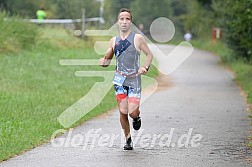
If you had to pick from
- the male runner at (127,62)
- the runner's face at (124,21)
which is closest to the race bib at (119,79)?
the male runner at (127,62)

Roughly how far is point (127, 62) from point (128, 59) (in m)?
0.05

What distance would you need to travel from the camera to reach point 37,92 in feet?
67.1

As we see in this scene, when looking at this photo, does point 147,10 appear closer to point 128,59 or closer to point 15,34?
point 15,34

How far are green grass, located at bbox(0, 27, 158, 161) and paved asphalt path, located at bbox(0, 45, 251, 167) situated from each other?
1.49 ft

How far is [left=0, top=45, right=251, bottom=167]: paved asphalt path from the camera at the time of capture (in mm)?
10477

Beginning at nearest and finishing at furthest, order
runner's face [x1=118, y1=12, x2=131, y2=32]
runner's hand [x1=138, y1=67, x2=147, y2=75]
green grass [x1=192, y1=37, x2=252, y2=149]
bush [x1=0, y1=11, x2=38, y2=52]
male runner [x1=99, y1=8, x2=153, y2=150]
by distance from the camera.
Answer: runner's hand [x1=138, y1=67, x2=147, y2=75] → runner's face [x1=118, y1=12, x2=131, y2=32] → male runner [x1=99, y1=8, x2=153, y2=150] → green grass [x1=192, y1=37, x2=252, y2=149] → bush [x1=0, y1=11, x2=38, y2=52]

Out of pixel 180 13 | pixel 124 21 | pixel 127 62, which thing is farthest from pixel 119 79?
pixel 180 13

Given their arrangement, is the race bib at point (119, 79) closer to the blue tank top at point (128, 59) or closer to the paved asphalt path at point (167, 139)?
the blue tank top at point (128, 59)

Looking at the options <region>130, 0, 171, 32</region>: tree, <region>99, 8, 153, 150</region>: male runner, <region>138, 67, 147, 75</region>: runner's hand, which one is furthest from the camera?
<region>130, 0, 171, 32</region>: tree

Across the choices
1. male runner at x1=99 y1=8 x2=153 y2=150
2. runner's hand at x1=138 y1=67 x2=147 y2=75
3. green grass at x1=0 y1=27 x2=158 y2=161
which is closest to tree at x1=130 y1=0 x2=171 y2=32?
green grass at x1=0 y1=27 x2=158 y2=161

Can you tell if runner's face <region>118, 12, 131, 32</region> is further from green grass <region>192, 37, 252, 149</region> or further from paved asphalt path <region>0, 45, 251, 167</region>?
green grass <region>192, 37, 252, 149</region>

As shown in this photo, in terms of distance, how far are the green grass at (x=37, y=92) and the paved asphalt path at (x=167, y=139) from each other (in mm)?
453

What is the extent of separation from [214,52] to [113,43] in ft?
140

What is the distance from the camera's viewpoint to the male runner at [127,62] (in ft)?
37.4
